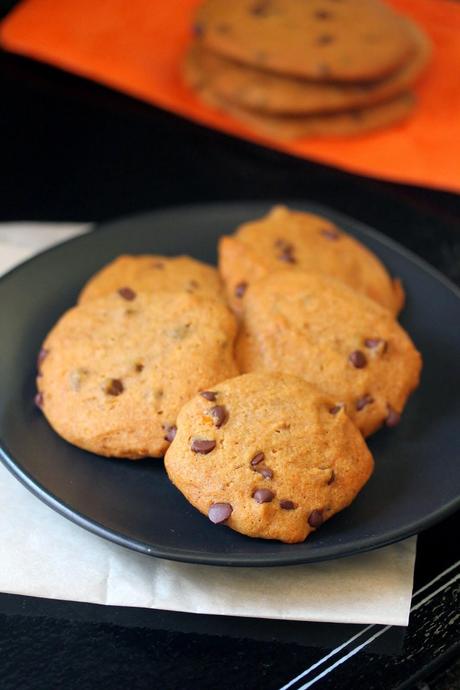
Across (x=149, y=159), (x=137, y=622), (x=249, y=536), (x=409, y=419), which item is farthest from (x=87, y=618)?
(x=149, y=159)

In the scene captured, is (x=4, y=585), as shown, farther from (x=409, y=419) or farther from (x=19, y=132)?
(x=19, y=132)

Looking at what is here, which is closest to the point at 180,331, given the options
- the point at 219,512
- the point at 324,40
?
the point at 219,512

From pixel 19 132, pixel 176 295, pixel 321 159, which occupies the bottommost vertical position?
pixel 19 132

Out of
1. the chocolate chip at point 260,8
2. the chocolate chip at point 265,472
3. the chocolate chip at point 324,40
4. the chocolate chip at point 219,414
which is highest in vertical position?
the chocolate chip at point 324,40

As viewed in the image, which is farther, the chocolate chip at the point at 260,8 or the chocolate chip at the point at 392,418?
the chocolate chip at the point at 260,8

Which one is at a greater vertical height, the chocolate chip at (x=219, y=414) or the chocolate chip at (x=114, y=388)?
the chocolate chip at (x=219, y=414)

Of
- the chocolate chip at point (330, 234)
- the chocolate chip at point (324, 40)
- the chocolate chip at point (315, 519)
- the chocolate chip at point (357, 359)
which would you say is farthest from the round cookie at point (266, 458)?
the chocolate chip at point (324, 40)

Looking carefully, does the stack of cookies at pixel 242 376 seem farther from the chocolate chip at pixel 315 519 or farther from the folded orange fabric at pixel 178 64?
the folded orange fabric at pixel 178 64
